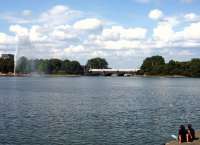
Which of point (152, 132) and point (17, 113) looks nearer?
point (152, 132)

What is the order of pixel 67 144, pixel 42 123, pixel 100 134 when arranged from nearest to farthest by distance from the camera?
pixel 67 144
pixel 100 134
pixel 42 123

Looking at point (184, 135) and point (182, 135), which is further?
point (184, 135)

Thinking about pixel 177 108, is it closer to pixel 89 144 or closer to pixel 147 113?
pixel 147 113

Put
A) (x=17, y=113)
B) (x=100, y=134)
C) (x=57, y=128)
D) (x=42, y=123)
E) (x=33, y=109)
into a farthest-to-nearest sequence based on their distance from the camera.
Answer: (x=33, y=109), (x=17, y=113), (x=42, y=123), (x=57, y=128), (x=100, y=134)

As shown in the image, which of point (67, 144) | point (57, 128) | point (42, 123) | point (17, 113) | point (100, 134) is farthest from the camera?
point (17, 113)

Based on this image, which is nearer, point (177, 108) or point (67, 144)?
point (67, 144)

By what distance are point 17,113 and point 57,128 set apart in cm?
1433

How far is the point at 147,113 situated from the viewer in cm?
5941

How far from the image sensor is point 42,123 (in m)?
49.0

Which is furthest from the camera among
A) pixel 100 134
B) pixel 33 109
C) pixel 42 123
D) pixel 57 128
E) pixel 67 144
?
pixel 33 109

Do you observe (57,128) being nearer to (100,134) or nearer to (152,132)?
(100,134)

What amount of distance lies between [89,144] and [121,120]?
47.3 ft

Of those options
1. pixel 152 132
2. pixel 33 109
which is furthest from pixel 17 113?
pixel 152 132

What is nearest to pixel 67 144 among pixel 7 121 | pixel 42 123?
pixel 42 123
